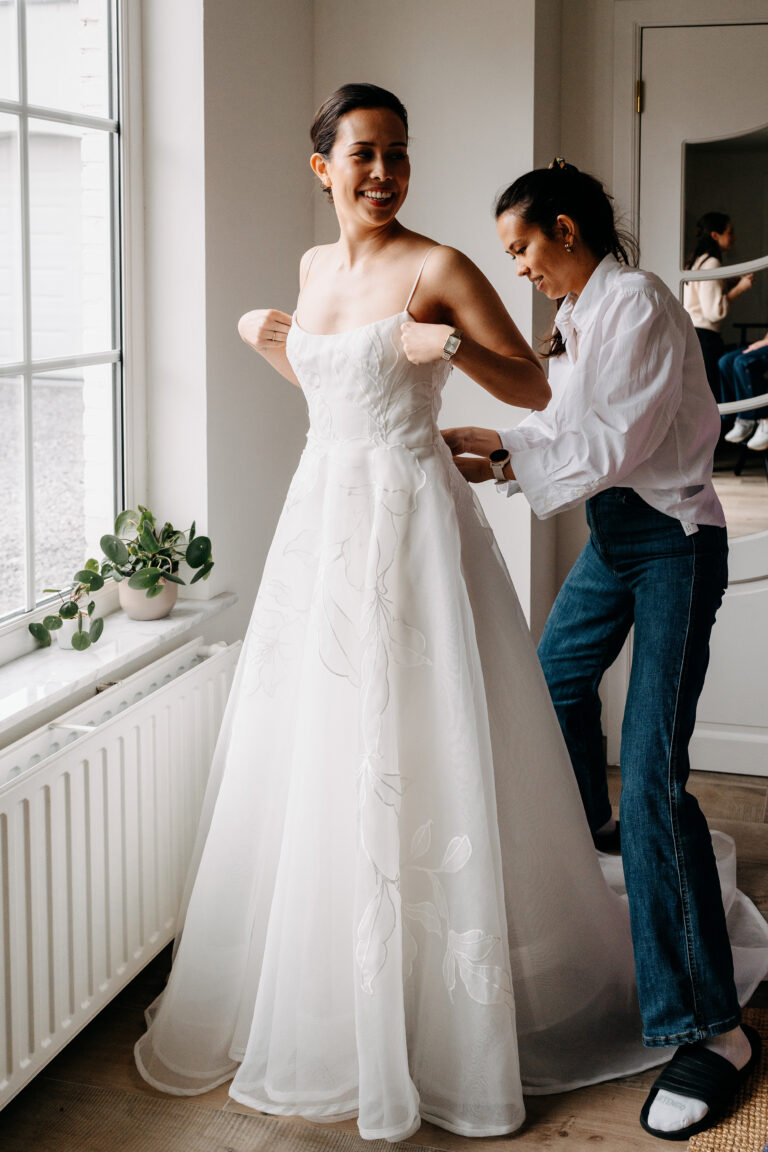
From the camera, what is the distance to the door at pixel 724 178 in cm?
311

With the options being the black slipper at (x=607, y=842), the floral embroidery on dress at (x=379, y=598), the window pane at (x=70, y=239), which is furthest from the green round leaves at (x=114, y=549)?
the black slipper at (x=607, y=842)

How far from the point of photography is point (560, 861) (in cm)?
201

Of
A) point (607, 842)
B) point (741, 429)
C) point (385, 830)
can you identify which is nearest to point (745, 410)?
point (741, 429)

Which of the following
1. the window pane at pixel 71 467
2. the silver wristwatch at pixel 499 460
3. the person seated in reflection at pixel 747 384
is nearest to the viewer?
the silver wristwatch at pixel 499 460

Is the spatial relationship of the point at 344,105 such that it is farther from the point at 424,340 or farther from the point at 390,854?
the point at 390,854

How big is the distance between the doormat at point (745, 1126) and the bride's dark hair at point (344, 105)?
1671mm

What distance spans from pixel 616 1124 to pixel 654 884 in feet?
1.27

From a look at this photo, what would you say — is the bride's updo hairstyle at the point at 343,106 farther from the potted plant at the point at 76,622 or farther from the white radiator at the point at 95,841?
the white radiator at the point at 95,841

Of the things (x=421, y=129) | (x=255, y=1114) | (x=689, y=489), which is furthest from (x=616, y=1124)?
(x=421, y=129)

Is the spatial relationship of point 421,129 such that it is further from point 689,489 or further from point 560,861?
point 560,861

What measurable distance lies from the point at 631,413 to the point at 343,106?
0.66 metres

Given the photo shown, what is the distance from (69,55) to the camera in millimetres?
2143

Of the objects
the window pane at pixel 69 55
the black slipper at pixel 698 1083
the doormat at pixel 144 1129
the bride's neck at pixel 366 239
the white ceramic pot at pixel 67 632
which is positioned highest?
the window pane at pixel 69 55

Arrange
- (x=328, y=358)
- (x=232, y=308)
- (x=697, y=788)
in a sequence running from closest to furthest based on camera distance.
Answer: (x=328, y=358), (x=232, y=308), (x=697, y=788)
